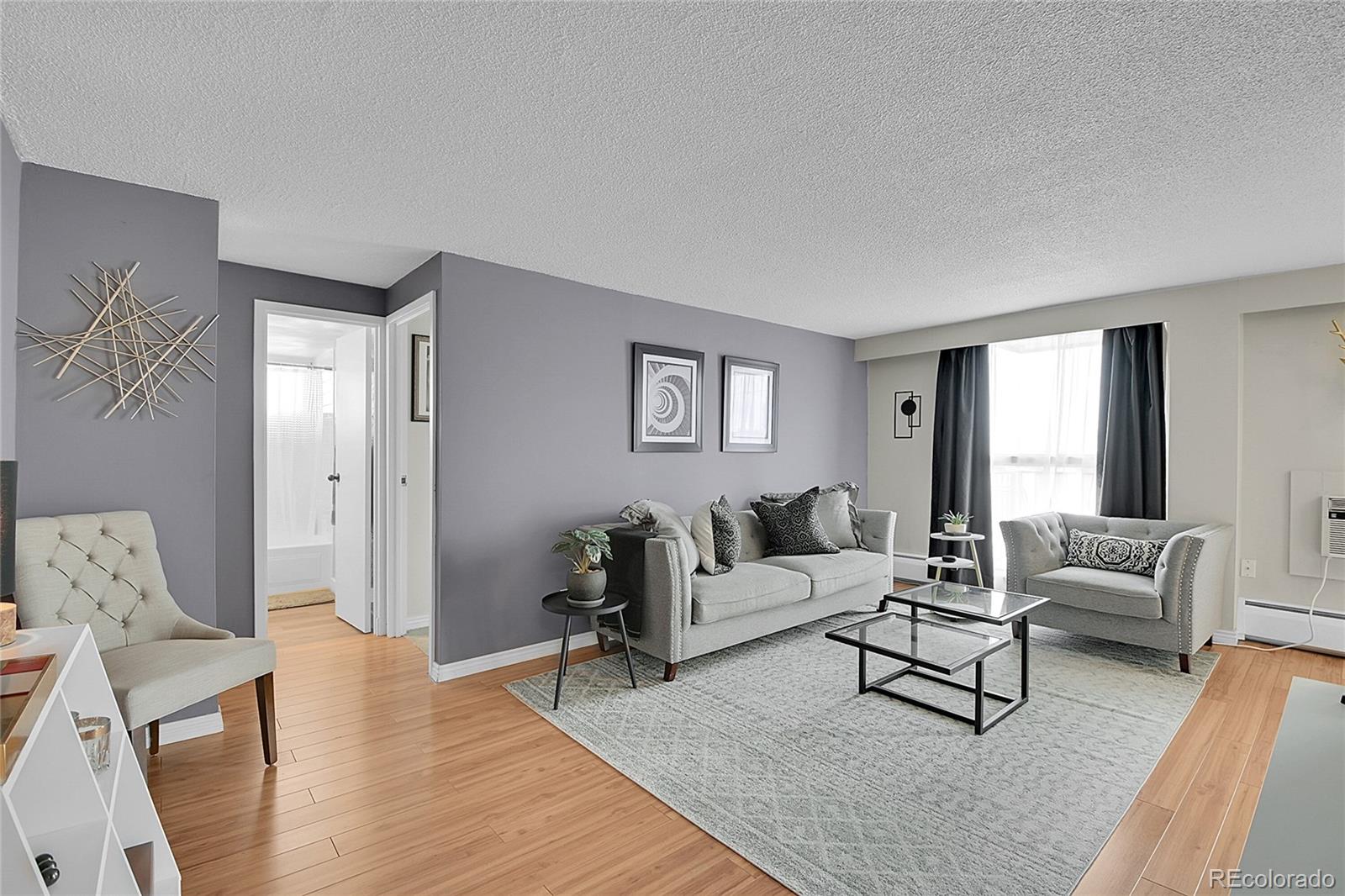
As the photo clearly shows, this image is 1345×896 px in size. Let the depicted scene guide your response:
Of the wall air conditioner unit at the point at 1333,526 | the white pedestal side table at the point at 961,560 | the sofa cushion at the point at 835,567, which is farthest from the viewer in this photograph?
the white pedestal side table at the point at 961,560

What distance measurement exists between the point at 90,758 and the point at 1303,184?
4770 mm

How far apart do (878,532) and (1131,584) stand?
1.72 metres

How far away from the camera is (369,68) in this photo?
6.23 ft

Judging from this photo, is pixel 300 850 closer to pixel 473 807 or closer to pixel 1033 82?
pixel 473 807

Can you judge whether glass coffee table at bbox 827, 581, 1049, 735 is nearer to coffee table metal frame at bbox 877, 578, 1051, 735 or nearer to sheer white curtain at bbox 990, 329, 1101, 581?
coffee table metal frame at bbox 877, 578, 1051, 735

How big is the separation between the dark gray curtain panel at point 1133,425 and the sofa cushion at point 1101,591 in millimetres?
807

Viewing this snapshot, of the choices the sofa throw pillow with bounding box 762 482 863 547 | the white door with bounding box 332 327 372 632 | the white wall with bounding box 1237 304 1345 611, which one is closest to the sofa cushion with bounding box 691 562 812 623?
the sofa throw pillow with bounding box 762 482 863 547

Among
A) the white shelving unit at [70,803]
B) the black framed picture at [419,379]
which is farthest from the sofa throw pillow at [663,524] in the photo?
the white shelving unit at [70,803]

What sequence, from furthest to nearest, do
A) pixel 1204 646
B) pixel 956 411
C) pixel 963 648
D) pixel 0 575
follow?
1. pixel 956 411
2. pixel 1204 646
3. pixel 963 648
4. pixel 0 575

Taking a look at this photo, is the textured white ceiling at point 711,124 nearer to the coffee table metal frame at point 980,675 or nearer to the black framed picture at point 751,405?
the black framed picture at point 751,405

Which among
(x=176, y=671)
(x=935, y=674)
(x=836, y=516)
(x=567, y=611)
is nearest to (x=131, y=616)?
(x=176, y=671)

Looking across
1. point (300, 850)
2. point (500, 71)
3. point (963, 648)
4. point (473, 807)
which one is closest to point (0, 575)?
point (300, 850)

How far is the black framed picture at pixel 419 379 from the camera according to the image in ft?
14.9

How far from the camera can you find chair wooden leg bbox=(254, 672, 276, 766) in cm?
267
